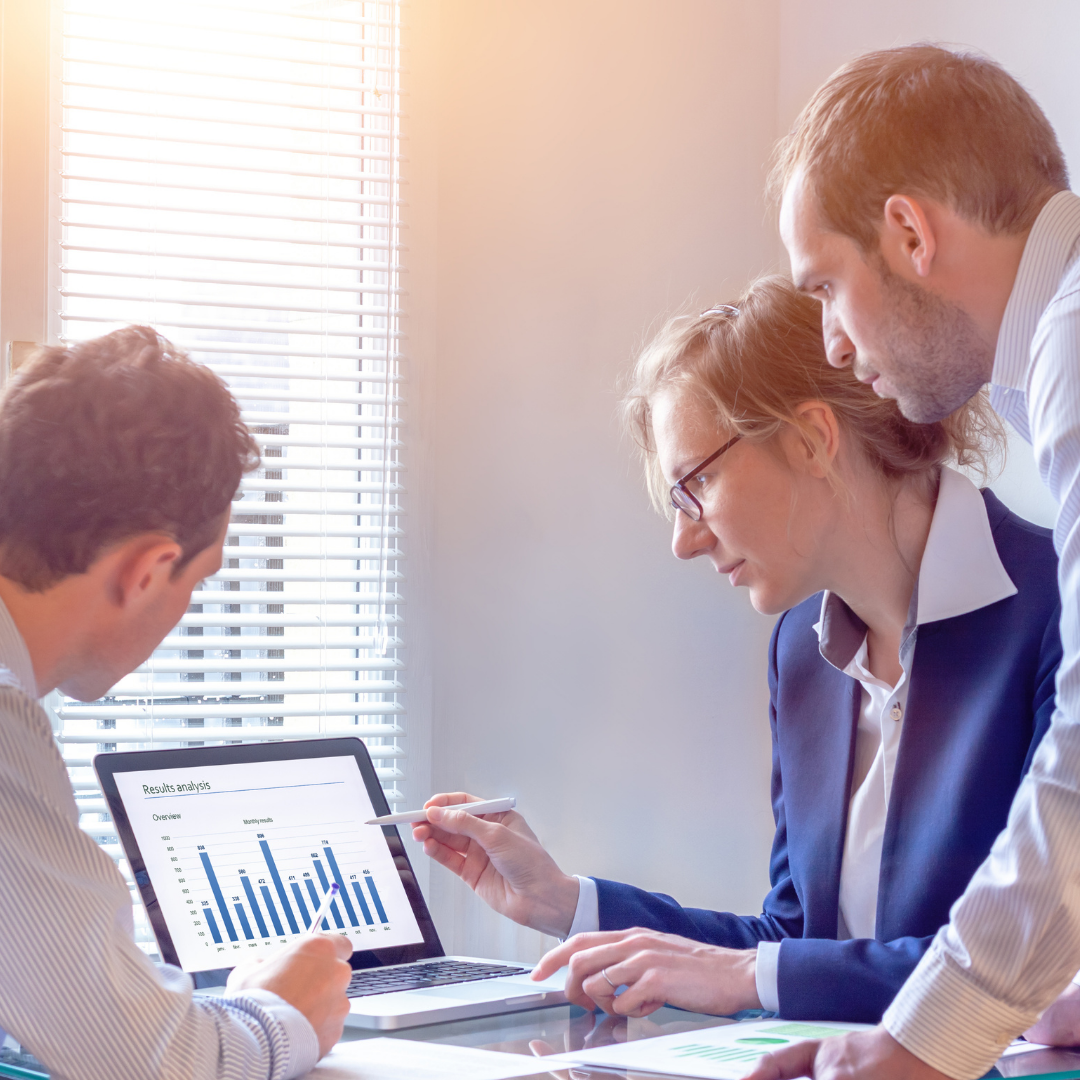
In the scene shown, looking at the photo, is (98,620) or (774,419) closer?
(98,620)

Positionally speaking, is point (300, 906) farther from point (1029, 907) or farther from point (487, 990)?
point (1029, 907)

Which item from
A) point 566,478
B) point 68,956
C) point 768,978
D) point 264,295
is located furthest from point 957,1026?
point 264,295

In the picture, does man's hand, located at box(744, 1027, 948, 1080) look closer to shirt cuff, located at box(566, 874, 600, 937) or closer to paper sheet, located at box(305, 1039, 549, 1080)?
paper sheet, located at box(305, 1039, 549, 1080)

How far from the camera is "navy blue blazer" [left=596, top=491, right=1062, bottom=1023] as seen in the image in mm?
1501

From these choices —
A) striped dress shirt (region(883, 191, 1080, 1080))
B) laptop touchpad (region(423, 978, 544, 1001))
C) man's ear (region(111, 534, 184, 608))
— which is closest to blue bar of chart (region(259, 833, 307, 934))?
laptop touchpad (region(423, 978, 544, 1001))

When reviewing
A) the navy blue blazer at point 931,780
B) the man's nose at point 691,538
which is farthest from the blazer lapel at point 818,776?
the man's nose at point 691,538

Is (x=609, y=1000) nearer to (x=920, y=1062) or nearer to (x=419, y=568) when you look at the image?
(x=920, y=1062)

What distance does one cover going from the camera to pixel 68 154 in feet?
7.02

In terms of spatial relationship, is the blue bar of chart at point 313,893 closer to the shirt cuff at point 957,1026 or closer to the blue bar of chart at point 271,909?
the blue bar of chart at point 271,909

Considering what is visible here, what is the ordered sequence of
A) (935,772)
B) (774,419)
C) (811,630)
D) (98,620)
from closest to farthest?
(98,620)
(935,772)
(774,419)
(811,630)

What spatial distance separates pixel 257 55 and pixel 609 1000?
175 cm

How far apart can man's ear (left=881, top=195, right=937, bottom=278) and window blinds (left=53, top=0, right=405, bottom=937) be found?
1.22m

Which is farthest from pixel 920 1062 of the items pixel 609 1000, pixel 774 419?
pixel 774 419

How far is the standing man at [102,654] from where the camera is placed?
36.2 inches
